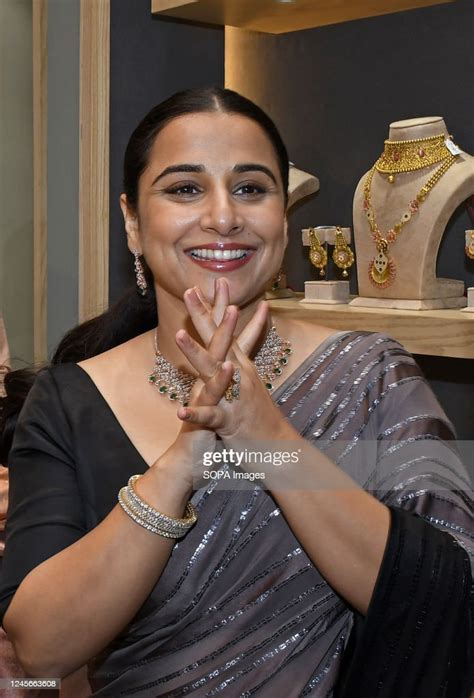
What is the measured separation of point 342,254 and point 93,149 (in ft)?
1.20

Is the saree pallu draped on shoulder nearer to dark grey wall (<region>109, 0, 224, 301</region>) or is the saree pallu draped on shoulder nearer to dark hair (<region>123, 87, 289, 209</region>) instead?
dark hair (<region>123, 87, 289, 209</region>)

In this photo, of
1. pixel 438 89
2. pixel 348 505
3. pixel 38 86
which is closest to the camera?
pixel 348 505

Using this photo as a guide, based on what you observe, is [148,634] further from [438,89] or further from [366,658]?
[438,89]

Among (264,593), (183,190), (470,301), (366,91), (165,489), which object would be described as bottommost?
(264,593)

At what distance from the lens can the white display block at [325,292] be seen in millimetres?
1165

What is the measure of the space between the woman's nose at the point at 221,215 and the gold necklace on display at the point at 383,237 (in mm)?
405

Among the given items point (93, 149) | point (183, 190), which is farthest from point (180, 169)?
point (93, 149)

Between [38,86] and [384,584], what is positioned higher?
[38,86]

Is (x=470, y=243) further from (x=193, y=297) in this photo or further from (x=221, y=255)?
(x=193, y=297)

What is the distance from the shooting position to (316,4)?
1091 millimetres

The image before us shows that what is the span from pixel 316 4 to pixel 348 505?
626mm

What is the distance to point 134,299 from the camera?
3.31 ft

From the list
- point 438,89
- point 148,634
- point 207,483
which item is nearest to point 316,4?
point 438,89

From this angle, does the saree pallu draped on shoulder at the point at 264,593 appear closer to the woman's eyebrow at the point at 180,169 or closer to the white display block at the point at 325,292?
the woman's eyebrow at the point at 180,169
